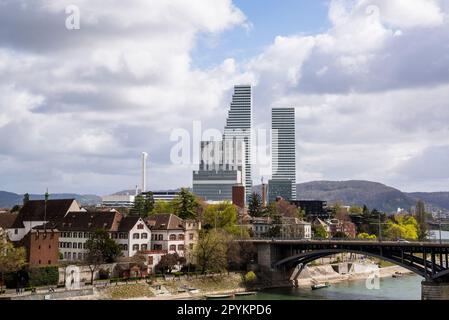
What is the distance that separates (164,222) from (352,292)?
23.2 metres

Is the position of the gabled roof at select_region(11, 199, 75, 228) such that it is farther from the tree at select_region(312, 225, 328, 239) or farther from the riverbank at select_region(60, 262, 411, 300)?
the tree at select_region(312, 225, 328, 239)

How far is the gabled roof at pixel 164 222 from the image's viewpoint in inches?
2643

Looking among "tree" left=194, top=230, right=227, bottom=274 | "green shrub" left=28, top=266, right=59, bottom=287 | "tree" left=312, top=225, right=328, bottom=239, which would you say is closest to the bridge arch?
"tree" left=194, top=230, right=227, bottom=274

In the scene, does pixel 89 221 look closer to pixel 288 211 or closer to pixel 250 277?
pixel 250 277

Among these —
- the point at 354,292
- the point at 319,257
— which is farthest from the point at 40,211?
the point at 354,292

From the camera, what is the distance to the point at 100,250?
56906 mm

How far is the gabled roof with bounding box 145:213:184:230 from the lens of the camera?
67.1 meters

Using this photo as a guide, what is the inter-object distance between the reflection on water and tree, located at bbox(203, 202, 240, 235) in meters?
14.2

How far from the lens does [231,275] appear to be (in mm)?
65750

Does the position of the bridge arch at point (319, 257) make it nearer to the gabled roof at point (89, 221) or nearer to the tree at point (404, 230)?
the gabled roof at point (89, 221)

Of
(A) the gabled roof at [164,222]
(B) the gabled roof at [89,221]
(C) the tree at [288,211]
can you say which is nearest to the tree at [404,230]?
(C) the tree at [288,211]

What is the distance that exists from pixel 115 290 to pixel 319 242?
84.0ft
